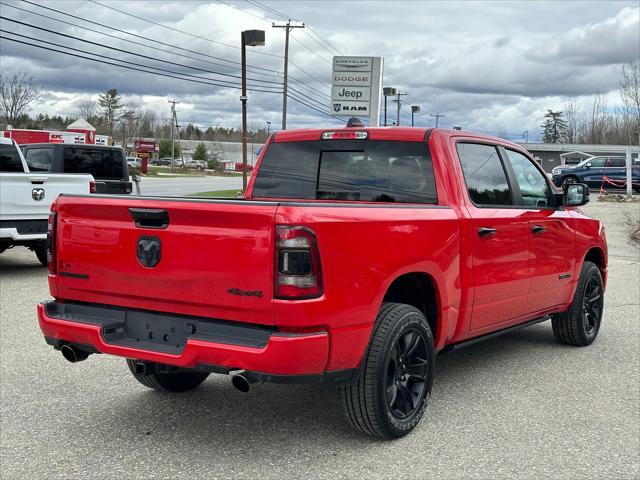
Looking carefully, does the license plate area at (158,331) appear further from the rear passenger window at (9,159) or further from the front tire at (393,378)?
the rear passenger window at (9,159)

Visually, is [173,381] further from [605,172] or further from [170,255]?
[605,172]

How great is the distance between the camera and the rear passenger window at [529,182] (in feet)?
18.7

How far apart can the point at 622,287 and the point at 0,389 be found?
8478mm

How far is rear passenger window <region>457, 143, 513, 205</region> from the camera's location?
5.04 metres

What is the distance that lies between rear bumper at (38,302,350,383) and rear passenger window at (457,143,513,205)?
6.46 feet

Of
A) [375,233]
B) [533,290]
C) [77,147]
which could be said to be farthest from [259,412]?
[77,147]

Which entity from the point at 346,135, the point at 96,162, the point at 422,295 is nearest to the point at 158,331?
the point at 422,295

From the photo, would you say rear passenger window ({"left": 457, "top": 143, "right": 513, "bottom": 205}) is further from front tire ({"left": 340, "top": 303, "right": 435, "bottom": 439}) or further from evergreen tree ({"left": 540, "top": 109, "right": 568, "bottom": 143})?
evergreen tree ({"left": 540, "top": 109, "right": 568, "bottom": 143})

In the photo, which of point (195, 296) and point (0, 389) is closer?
point (195, 296)

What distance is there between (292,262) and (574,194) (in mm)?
3534

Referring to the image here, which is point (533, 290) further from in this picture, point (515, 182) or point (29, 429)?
point (29, 429)

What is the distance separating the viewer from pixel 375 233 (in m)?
3.83

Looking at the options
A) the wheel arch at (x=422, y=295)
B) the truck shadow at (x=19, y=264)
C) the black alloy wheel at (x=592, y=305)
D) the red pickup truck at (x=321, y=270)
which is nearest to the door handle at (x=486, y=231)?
the red pickup truck at (x=321, y=270)

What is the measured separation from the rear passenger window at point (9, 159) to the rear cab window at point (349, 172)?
727cm
